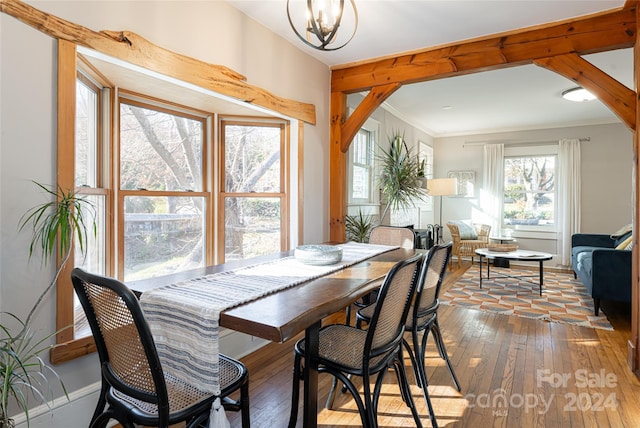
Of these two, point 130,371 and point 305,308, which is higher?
point 305,308

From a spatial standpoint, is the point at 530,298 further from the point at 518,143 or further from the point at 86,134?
the point at 86,134

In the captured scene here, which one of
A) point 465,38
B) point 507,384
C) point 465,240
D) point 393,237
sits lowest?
point 507,384

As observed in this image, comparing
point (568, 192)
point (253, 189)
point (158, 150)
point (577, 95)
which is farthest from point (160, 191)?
Answer: point (568, 192)

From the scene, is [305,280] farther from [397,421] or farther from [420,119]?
[420,119]

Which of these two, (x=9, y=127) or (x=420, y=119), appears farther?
(x=420, y=119)

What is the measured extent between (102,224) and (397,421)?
6.88 feet

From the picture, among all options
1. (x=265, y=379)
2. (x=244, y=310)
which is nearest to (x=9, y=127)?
(x=244, y=310)

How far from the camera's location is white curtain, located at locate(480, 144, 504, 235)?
6.86 metres

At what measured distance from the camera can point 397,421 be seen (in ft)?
6.31

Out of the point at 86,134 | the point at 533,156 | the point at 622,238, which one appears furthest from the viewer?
the point at 533,156

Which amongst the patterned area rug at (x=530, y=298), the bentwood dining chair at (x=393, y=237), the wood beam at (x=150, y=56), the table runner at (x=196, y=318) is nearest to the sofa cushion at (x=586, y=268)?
the patterned area rug at (x=530, y=298)

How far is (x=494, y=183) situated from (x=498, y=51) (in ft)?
14.6

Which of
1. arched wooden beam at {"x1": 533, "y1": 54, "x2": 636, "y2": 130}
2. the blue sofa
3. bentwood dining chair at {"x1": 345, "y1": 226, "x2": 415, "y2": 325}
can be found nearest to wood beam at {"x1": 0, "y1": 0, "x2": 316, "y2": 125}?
bentwood dining chair at {"x1": 345, "y1": 226, "x2": 415, "y2": 325}

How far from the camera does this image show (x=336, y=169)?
365 centimetres
